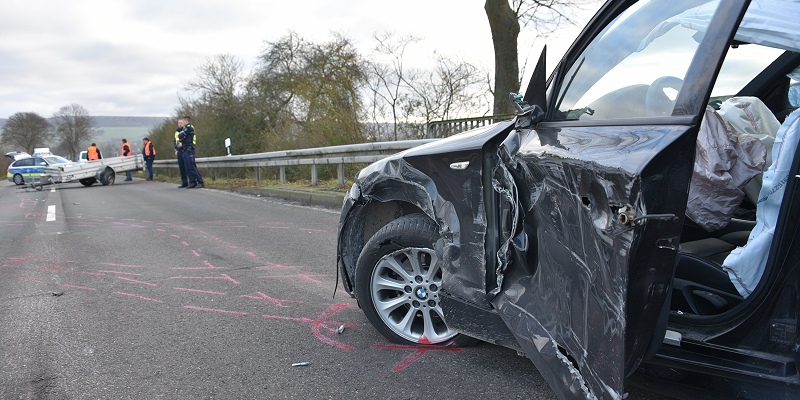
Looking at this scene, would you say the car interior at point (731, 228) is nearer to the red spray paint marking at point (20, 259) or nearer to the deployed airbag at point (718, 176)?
the deployed airbag at point (718, 176)

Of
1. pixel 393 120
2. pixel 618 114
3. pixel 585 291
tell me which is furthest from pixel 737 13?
pixel 393 120

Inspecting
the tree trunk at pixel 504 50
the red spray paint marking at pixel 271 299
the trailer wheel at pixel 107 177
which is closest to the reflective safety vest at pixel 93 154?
the trailer wheel at pixel 107 177

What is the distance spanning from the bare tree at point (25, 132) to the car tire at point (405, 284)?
78.7 metres

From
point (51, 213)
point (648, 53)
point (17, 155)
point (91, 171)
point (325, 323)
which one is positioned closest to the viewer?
point (648, 53)

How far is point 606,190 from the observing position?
5.68 ft

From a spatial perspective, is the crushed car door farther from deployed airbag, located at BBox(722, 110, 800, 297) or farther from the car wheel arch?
the car wheel arch

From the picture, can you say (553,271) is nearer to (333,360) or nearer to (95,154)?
(333,360)

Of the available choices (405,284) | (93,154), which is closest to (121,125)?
(93,154)

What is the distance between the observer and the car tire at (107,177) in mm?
22828

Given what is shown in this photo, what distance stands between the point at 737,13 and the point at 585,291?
100 cm

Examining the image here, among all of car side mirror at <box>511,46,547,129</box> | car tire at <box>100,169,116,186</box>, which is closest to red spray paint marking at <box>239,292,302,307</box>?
car side mirror at <box>511,46,547,129</box>

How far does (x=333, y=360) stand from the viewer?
10.5 feet

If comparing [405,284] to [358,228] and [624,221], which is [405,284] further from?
[624,221]

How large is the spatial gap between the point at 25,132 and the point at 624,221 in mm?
81314
